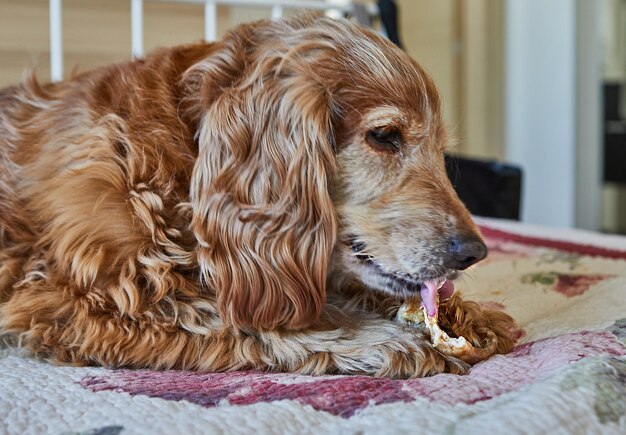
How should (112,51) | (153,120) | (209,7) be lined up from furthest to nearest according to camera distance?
(112,51), (209,7), (153,120)

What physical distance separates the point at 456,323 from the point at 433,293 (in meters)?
0.09

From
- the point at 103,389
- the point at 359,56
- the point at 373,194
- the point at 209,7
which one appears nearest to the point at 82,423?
the point at 103,389

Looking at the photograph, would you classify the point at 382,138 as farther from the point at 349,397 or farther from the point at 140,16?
the point at 140,16

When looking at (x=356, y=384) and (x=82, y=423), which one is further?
(x=356, y=384)

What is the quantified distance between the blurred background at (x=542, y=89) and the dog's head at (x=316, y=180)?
319 centimetres

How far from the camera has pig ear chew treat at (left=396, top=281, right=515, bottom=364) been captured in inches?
43.4

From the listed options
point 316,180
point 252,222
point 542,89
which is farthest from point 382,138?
point 542,89

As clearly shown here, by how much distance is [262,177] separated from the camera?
43.8 inches

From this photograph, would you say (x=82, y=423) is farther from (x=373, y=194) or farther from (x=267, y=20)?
(x=267, y=20)

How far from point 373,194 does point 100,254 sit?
430 mm

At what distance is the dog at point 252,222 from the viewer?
1084 mm

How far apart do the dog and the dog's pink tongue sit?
0.02 m

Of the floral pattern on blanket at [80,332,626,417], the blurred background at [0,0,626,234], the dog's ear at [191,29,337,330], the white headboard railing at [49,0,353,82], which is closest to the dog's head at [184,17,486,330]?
the dog's ear at [191,29,337,330]

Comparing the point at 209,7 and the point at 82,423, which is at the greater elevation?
the point at 209,7
